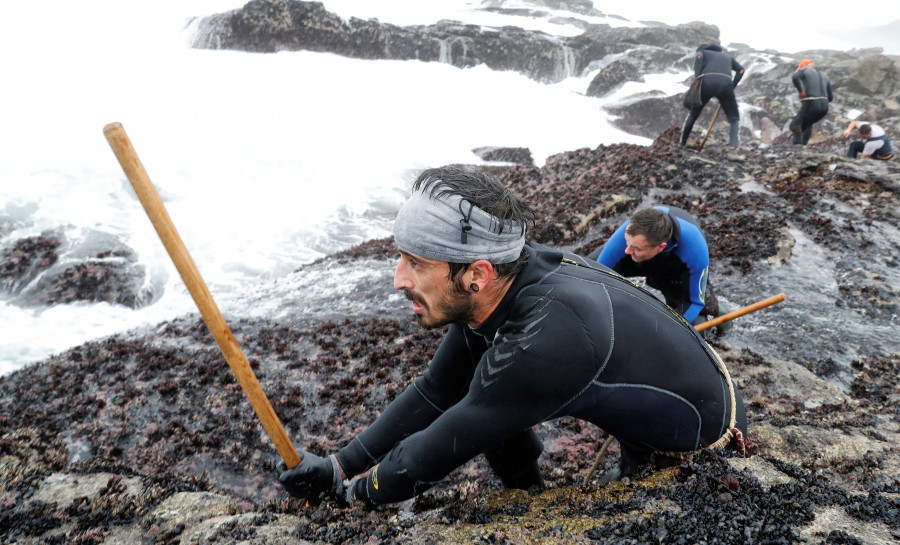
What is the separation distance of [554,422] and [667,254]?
2722 millimetres

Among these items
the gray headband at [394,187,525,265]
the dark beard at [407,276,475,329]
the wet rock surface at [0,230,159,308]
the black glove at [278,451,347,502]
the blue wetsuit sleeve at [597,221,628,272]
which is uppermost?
the gray headband at [394,187,525,265]

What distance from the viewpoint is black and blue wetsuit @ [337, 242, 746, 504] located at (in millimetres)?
2254

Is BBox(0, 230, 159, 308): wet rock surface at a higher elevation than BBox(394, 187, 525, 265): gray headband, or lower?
lower

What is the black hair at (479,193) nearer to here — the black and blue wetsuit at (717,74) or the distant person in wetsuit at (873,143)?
the black and blue wetsuit at (717,74)

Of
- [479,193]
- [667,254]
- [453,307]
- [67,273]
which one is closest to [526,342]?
[453,307]

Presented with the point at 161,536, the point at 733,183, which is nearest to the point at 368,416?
the point at 161,536

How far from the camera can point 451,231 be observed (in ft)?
7.72

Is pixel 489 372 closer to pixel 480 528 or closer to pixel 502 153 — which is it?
pixel 480 528

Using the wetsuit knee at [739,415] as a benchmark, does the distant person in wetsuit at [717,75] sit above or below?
above

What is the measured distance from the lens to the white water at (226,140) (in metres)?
17.0

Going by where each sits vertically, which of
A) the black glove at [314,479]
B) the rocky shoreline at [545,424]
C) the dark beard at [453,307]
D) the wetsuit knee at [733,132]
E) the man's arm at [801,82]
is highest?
the man's arm at [801,82]

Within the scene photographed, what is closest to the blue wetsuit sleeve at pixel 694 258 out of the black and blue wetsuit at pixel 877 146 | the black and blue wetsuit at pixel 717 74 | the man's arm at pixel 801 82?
the black and blue wetsuit at pixel 717 74

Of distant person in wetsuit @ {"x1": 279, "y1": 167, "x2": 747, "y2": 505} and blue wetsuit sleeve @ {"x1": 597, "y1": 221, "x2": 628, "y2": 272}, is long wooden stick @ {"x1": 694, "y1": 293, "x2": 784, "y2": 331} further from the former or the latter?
distant person in wetsuit @ {"x1": 279, "y1": 167, "x2": 747, "y2": 505}

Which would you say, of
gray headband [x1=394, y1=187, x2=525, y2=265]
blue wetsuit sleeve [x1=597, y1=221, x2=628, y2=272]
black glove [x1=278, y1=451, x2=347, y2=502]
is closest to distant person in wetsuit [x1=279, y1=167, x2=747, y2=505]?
gray headband [x1=394, y1=187, x2=525, y2=265]
